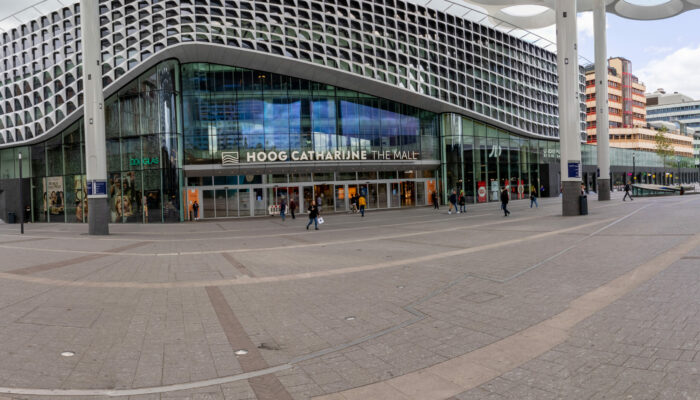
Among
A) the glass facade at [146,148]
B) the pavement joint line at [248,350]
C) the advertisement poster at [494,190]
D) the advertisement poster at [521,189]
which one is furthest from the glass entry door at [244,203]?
the advertisement poster at [521,189]

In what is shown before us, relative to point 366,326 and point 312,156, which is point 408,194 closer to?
Answer: point 312,156

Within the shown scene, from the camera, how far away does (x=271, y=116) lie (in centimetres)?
3353

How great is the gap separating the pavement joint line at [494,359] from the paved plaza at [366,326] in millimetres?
25

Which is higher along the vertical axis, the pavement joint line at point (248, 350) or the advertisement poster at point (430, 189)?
the advertisement poster at point (430, 189)

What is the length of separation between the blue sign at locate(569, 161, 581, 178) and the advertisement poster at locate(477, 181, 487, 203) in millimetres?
17943

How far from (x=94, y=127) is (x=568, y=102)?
2858cm

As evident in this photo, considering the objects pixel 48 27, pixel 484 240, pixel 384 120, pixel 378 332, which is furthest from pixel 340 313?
pixel 48 27

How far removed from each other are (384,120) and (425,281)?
3071cm

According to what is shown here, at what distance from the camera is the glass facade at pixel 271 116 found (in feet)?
106

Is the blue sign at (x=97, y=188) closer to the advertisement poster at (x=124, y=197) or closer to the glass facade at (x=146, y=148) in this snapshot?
the glass facade at (x=146, y=148)

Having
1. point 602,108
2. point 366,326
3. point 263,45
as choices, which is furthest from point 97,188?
point 602,108

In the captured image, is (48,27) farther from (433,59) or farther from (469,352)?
(469,352)

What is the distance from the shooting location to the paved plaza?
408 centimetres

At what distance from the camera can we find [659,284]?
730cm
